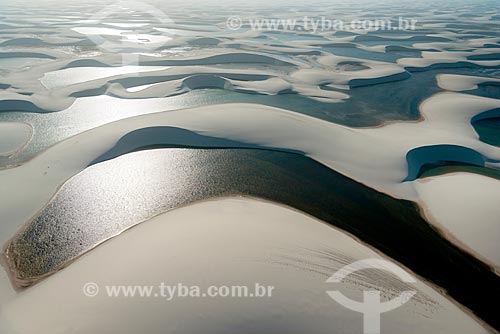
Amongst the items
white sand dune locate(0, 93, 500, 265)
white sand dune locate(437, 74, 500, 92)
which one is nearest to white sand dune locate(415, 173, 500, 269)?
white sand dune locate(0, 93, 500, 265)

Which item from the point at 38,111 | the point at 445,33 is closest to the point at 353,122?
the point at 38,111

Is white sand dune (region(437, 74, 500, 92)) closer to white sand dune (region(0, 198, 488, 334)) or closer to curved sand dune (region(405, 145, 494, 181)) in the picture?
curved sand dune (region(405, 145, 494, 181))

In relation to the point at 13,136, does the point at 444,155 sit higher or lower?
higher

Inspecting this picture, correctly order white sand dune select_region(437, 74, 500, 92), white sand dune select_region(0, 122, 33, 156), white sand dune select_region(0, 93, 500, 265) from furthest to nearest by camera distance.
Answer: white sand dune select_region(437, 74, 500, 92), white sand dune select_region(0, 122, 33, 156), white sand dune select_region(0, 93, 500, 265)

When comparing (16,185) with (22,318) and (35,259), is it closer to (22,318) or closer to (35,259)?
(35,259)

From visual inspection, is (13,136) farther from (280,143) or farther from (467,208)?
(467,208)

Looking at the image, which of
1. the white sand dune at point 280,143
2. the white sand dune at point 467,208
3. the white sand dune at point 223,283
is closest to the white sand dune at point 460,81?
the white sand dune at point 280,143

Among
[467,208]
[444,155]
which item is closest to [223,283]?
[467,208]

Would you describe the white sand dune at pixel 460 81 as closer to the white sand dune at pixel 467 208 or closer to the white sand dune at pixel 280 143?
the white sand dune at pixel 280 143
